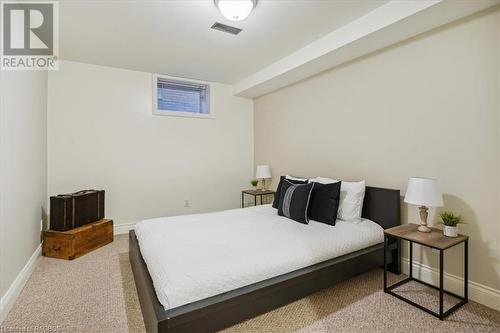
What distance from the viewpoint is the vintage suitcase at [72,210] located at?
2.95 metres

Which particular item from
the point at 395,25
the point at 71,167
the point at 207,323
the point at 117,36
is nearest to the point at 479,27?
the point at 395,25

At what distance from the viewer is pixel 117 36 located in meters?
2.83

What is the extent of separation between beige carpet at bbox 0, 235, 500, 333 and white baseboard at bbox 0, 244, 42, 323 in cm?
5

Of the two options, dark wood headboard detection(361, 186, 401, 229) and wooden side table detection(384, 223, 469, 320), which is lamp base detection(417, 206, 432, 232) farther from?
dark wood headboard detection(361, 186, 401, 229)

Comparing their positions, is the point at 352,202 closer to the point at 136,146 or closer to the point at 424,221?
the point at 424,221

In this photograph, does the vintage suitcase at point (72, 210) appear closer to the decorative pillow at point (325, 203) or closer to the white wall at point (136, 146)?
the white wall at point (136, 146)

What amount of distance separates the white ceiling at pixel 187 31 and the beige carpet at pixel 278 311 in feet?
8.47

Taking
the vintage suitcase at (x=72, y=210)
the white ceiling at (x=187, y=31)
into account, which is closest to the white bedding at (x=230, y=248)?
the vintage suitcase at (x=72, y=210)

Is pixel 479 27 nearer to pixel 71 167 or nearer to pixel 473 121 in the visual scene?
pixel 473 121

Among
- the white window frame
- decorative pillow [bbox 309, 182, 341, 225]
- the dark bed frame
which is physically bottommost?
the dark bed frame

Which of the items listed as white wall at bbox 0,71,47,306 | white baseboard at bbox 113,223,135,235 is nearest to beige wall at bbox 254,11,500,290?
white baseboard at bbox 113,223,135,235

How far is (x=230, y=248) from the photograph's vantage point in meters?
1.96

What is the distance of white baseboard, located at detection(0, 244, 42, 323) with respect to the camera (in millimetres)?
1837

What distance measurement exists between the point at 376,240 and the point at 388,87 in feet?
5.34
